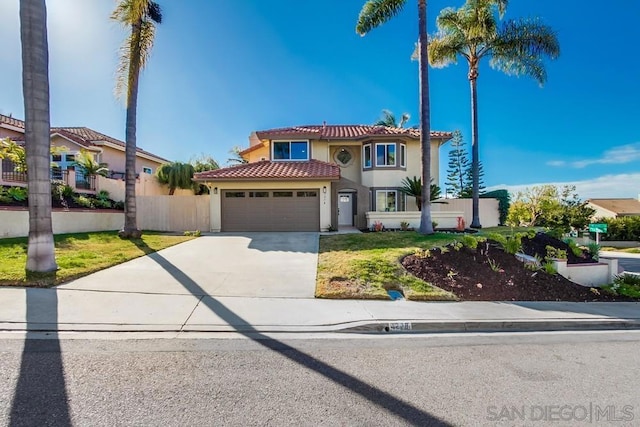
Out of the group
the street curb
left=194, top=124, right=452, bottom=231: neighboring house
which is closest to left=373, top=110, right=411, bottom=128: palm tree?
left=194, top=124, right=452, bottom=231: neighboring house

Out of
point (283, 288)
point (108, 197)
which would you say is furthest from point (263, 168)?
point (283, 288)

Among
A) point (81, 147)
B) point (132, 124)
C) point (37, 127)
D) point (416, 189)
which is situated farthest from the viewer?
point (81, 147)

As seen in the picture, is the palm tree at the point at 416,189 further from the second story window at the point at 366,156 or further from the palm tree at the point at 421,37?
→ the palm tree at the point at 421,37

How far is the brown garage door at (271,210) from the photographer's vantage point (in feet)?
Answer: 56.6

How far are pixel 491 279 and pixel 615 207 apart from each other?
5496 centimetres

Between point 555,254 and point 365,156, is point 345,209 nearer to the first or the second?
point 365,156

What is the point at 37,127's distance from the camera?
7.68 metres

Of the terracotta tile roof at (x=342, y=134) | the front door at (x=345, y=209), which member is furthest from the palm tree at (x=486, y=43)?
the front door at (x=345, y=209)

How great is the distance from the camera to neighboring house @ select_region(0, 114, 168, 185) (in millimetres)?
19453

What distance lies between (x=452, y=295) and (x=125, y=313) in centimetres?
664

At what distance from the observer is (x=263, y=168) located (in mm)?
18281

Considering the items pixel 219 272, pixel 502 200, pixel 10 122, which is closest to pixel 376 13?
pixel 219 272

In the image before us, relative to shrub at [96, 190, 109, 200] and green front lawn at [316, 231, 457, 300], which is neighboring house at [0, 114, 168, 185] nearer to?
shrub at [96, 190, 109, 200]

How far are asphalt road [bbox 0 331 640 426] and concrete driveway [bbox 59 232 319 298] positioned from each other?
260 centimetres
